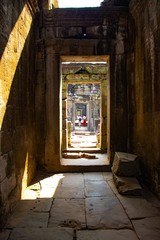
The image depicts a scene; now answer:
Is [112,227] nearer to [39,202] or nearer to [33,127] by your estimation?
[39,202]

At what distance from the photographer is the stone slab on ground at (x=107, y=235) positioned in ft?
9.16

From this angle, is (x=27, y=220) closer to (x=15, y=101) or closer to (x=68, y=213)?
Answer: (x=68, y=213)

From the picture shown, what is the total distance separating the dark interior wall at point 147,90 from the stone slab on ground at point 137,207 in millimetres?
381

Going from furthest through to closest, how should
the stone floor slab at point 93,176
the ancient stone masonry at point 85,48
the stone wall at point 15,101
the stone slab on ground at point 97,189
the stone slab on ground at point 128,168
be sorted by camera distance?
the ancient stone masonry at point 85,48
the stone floor slab at point 93,176
the stone slab on ground at point 128,168
the stone slab on ground at point 97,189
the stone wall at point 15,101

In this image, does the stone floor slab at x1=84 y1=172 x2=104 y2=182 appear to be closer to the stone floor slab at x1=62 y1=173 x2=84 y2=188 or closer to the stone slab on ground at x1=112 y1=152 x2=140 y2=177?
the stone floor slab at x1=62 y1=173 x2=84 y2=188

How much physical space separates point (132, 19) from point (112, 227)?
184 inches


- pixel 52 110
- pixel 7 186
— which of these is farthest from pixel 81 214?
pixel 52 110

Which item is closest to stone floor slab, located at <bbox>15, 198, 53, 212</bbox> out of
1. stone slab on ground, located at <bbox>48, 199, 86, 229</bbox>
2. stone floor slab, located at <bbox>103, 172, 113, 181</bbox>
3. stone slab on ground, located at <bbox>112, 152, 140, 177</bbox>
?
stone slab on ground, located at <bbox>48, 199, 86, 229</bbox>

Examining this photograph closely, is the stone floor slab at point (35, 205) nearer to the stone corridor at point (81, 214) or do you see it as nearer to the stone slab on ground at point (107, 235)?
the stone corridor at point (81, 214)

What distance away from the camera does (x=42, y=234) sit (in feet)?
9.44

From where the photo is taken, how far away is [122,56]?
228 inches

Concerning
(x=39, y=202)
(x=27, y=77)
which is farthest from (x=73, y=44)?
(x=39, y=202)

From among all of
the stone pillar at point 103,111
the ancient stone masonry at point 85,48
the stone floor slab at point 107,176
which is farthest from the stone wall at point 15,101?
the stone pillar at point 103,111

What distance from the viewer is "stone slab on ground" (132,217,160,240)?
2810 mm
